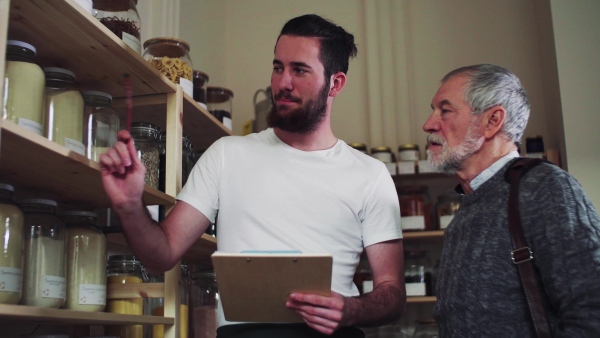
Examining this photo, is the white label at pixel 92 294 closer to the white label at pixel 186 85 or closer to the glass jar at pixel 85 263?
the glass jar at pixel 85 263

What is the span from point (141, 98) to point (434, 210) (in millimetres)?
1734

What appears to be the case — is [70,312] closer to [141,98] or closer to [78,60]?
[78,60]

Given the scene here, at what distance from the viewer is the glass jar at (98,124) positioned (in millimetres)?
1563

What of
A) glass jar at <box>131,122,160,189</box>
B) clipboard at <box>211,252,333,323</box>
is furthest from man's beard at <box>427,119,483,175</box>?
glass jar at <box>131,122,160,189</box>

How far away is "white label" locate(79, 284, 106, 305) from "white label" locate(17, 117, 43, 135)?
382mm

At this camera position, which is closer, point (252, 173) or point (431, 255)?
point (252, 173)

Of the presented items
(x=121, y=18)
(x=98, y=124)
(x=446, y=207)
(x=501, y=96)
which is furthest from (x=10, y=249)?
(x=446, y=207)

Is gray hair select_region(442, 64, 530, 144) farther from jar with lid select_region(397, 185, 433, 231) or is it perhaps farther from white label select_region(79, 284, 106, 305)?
jar with lid select_region(397, 185, 433, 231)

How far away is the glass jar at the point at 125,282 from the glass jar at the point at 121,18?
564 mm

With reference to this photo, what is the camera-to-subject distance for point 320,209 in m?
1.61

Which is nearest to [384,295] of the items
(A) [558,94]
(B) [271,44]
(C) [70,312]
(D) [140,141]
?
(C) [70,312]

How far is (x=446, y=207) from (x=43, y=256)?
211 centimetres

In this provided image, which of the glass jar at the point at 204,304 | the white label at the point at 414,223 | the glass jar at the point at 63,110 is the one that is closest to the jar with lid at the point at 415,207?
the white label at the point at 414,223

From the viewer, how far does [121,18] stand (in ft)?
5.83
